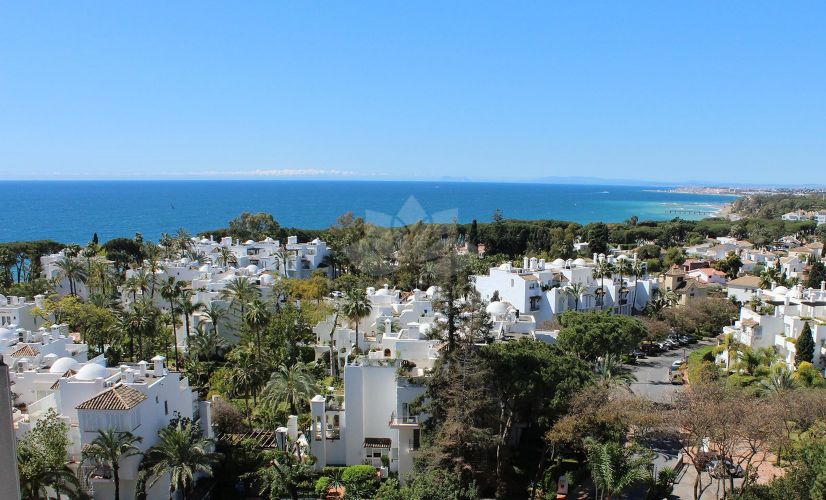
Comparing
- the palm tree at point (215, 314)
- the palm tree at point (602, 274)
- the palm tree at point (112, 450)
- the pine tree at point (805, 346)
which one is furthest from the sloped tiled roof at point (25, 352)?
the palm tree at point (602, 274)

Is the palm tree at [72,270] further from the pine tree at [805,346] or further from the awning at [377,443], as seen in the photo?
the pine tree at [805,346]

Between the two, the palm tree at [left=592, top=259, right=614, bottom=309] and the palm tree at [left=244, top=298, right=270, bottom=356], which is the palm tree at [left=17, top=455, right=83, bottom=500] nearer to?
the palm tree at [left=244, top=298, right=270, bottom=356]

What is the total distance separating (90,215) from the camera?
157 meters

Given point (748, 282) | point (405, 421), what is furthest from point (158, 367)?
point (748, 282)

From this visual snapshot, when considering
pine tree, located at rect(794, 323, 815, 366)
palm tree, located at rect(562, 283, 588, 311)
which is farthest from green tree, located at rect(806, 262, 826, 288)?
pine tree, located at rect(794, 323, 815, 366)

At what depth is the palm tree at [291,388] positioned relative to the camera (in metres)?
23.7

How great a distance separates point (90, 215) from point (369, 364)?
6215 inches

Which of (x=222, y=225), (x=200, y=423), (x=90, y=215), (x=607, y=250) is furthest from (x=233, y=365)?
(x=90, y=215)

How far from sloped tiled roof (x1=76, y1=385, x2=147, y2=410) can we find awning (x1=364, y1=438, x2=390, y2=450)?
27.4 feet

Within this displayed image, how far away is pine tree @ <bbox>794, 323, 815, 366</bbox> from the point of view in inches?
1155

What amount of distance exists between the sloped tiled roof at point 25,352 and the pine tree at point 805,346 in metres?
35.2

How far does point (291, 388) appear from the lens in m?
23.7

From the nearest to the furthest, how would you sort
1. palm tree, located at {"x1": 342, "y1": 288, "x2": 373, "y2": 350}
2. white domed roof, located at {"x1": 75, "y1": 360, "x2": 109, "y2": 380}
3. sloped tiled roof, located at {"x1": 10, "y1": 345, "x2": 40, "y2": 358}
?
white domed roof, located at {"x1": 75, "y1": 360, "x2": 109, "y2": 380} < sloped tiled roof, located at {"x1": 10, "y1": 345, "x2": 40, "y2": 358} < palm tree, located at {"x1": 342, "y1": 288, "x2": 373, "y2": 350}

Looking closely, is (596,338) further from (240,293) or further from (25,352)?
(25,352)
